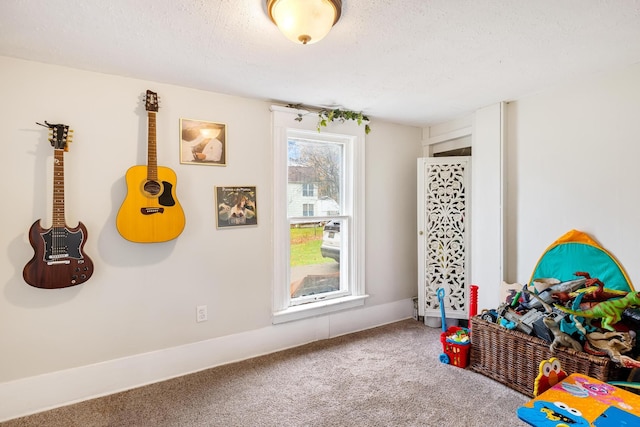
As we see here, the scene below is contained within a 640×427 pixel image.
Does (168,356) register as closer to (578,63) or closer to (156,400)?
(156,400)

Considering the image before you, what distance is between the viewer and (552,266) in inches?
96.1

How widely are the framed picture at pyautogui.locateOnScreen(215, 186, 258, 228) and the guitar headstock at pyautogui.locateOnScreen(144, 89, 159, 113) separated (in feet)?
2.28

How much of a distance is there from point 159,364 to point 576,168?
3.29 m

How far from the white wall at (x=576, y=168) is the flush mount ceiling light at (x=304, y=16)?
6.45 ft

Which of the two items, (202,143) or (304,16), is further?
(202,143)

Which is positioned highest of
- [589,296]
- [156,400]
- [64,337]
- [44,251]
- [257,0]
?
[257,0]

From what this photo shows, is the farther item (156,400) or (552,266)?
(552,266)

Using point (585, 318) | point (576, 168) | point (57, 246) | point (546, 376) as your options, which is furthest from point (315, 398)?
point (576, 168)

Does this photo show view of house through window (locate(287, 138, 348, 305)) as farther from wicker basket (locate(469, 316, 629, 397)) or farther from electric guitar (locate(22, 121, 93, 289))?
electric guitar (locate(22, 121, 93, 289))

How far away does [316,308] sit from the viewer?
9.59ft

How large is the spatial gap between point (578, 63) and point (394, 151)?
168cm

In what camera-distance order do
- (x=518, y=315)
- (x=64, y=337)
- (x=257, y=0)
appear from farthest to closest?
1. (x=518, y=315)
2. (x=64, y=337)
3. (x=257, y=0)

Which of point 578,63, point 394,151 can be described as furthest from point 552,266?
point 394,151

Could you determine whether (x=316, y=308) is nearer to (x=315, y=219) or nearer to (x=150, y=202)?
(x=315, y=219)
